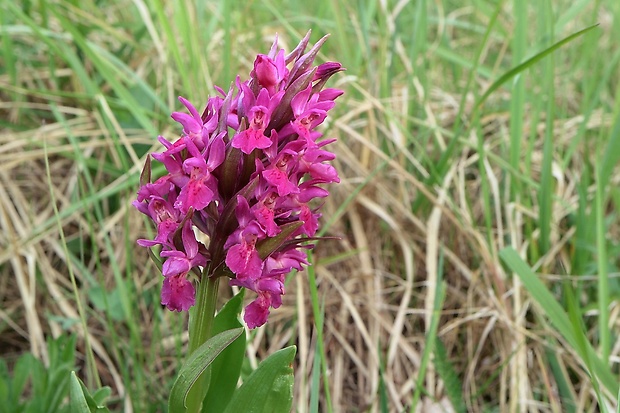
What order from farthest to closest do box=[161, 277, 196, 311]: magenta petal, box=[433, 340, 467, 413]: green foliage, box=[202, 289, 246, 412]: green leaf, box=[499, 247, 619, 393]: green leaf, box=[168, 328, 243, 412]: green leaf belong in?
box=[433, 340, 467, 413]: green foliage < box=[499, 247, 619, 393]: green leaf < box=[202, 289, 246, 412]: green leaf < box=[161, 277, 196, 311]: magenta petal < box=[168, 328, 243, 412]: green leaf

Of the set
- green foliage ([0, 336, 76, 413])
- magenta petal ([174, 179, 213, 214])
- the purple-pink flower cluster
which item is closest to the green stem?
the purple-pink flower cluster

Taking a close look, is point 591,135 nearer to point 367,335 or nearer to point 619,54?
point 619,54

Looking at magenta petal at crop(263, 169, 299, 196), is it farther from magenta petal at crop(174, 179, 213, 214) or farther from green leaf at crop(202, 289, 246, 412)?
green leaf at crop(202, 289, 246, 412)

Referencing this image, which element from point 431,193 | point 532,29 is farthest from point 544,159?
point 532,29

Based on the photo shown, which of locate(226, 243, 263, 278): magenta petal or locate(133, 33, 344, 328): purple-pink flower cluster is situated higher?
locate(133, 33, 344, 328): purple-pink flower cluster

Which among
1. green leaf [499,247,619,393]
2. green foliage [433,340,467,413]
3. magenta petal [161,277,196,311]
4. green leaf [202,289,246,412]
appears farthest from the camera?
green foliage [433,340,467,413]

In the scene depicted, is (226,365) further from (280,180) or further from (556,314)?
(556,314)

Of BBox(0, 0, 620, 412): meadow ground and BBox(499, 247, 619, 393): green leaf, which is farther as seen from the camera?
BBox(0, 0, 620, 412): meadow ground

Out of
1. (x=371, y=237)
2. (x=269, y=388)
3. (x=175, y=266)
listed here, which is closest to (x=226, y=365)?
(x=269, y=388)
